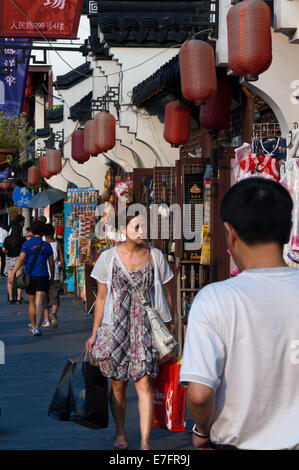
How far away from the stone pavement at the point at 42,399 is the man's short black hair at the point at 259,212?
459 centimetres

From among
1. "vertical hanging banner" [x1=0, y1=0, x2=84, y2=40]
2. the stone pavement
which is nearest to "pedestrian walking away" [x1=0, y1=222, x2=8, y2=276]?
the stone pavement

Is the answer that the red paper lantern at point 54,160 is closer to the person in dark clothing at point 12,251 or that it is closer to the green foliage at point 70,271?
the person in dark clothing at point 12,251

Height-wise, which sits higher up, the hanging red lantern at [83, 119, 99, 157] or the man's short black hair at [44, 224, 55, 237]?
the hanging red lantern at [83, 119, 99, 157]

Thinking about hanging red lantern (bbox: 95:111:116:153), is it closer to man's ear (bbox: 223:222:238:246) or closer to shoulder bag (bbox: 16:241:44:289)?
shoulder bag (bbox: 16:241:44:289)

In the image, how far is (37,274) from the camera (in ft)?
50.4

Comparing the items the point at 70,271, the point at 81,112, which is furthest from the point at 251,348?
the point at 70,271

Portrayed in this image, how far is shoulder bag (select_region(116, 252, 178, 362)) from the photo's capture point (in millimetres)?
7254

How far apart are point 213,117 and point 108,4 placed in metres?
7.36

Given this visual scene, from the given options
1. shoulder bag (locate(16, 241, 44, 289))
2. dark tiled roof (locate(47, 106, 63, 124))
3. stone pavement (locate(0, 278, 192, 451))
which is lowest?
stone pavement (locate(0, 278, 192, 451))

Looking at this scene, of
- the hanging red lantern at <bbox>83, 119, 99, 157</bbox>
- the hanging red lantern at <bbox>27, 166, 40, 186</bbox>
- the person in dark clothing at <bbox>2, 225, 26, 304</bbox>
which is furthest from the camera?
the hanging red lantern at <bbox>27, 166, 40, 186</bbox>

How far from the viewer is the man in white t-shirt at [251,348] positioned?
3.06 m

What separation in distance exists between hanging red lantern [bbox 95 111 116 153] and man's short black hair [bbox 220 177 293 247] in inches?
524

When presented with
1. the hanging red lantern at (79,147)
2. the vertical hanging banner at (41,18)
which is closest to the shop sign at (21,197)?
the hanging red lantern at (79,147)

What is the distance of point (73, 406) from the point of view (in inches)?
276
